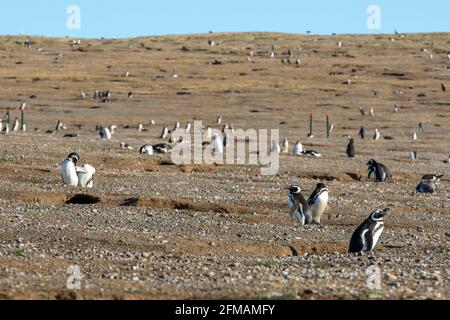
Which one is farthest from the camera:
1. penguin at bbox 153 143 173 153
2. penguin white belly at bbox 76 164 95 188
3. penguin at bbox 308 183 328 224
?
penguin at bbox 153 143 173 153

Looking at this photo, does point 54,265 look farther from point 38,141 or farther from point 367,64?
point 367,64

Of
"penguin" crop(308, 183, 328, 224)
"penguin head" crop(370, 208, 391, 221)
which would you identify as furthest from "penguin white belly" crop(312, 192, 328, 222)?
"penguin head" crop(370, 208, 391, 221)

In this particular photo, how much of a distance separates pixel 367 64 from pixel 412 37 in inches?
948

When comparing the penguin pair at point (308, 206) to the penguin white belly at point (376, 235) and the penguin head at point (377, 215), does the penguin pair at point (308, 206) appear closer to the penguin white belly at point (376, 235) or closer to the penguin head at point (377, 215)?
the penguin head at point (377, 215)

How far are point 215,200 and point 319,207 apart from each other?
74.8 inches

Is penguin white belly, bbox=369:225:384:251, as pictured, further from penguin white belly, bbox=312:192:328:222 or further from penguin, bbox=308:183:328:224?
penguin white belly, bbox=312:192:328:222

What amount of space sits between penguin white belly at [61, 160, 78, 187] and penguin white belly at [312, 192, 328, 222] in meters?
4.45

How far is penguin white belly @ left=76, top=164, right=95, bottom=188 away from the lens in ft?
58.3

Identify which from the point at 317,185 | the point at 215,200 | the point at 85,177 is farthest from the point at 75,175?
the point at 317,185

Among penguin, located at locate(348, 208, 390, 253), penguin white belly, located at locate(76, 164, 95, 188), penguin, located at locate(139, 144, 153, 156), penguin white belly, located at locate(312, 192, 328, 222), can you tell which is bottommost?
penguin, located at locate(348, 208, 390, 253)

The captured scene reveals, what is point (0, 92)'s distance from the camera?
4975 cm

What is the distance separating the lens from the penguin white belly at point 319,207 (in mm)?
15240

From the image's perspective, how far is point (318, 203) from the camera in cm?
1556
